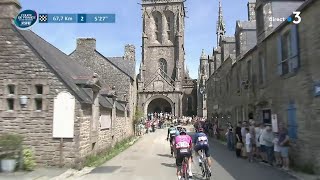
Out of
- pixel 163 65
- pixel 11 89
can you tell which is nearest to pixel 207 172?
pixel 11 89

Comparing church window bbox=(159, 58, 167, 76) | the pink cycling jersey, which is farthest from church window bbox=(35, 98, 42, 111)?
church window bbox=(159, 58, 167, 76)

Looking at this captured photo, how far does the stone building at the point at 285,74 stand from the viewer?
12.0m

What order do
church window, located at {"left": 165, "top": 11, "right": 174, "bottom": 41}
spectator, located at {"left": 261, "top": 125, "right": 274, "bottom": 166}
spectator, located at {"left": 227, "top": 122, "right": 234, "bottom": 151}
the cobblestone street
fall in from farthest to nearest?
church window, located at {"left": 165, "top": 11, "right": 174, "bottom": 41} < spectator, located at {"left": 227, "top": 122, "right": 234, "bottom": 151} < spectator, located at {"left": 261, "top": 125, "right": 274, "bottom": 166} < the cobblestone street

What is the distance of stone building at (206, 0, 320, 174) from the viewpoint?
12031 millimetres

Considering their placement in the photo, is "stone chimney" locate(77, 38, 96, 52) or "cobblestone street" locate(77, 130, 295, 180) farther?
"stone chimney" locate(77, 38, 96, 52)

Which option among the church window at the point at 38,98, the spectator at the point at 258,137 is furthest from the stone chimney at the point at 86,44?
the spectator at the point at 258,137

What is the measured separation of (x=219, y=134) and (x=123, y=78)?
397 inches

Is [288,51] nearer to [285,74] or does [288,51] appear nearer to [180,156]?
[285,74]

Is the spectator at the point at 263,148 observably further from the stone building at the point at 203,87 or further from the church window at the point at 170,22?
the church window at the point at 170,22

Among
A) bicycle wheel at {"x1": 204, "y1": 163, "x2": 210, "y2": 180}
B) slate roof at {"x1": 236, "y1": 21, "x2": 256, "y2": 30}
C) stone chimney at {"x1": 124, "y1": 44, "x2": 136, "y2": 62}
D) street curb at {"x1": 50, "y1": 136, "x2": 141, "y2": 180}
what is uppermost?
stone chimney at {"x1": 124, "y1": 44, "x2": 136, "y2": 62}

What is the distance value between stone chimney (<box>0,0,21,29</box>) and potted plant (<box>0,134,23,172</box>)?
4.72 m

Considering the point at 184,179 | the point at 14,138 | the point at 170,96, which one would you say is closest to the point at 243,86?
the point at 184,179

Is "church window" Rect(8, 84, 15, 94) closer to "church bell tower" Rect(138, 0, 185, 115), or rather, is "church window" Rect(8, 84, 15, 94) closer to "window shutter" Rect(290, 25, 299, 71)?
"window shutter" Rect(290, 25, 299, 71)

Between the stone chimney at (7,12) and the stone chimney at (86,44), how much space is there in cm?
1795
